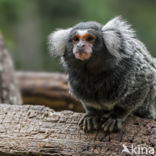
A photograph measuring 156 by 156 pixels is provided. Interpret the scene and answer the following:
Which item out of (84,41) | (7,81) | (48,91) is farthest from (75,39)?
(48,91)

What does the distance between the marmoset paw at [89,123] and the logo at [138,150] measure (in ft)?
1.72

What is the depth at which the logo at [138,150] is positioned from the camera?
12.0 ft

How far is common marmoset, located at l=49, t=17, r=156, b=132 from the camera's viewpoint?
3.94m

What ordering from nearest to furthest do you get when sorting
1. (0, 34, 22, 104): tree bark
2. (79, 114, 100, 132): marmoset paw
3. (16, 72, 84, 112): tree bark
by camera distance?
(79, 114, 100, 132): marmoset paw < (0, 34, 22, 104): tree bark < (16, 72, 84, 112): tree bark

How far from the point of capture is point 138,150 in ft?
12.1

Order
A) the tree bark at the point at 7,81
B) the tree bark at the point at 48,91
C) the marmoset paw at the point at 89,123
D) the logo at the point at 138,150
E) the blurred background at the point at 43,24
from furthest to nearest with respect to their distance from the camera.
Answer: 1. the blurred background at the point at 43,24
2. the tree bark at the point at 48,91
3. the tree bark at the point at 7,81
4. the marmoset paw at the point at 89,123
5. the logo at the point at 138,150

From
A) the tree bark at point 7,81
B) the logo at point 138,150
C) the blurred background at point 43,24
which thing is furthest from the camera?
the blurred background at point 43,24

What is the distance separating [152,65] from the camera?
4.62m

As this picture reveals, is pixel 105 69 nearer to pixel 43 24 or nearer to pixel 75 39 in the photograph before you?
pixel 75 39

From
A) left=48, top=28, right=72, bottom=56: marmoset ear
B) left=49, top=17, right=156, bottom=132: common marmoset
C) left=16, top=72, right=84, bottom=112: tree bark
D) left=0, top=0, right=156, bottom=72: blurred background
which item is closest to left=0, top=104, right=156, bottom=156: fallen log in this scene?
left=49, top=17, right=156, bottom=132: common marmoset

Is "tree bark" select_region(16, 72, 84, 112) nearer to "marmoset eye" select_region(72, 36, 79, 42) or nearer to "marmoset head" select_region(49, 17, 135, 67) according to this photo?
"marmoset head" select_region(49, 17, 135, 67)

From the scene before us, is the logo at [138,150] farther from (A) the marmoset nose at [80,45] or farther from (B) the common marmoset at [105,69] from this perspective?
(A) the marmoset nose at [80,45]

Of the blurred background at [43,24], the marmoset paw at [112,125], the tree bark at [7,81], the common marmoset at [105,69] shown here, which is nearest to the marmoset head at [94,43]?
the common marmoset at [105,69]

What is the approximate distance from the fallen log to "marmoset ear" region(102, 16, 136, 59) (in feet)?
2.86
